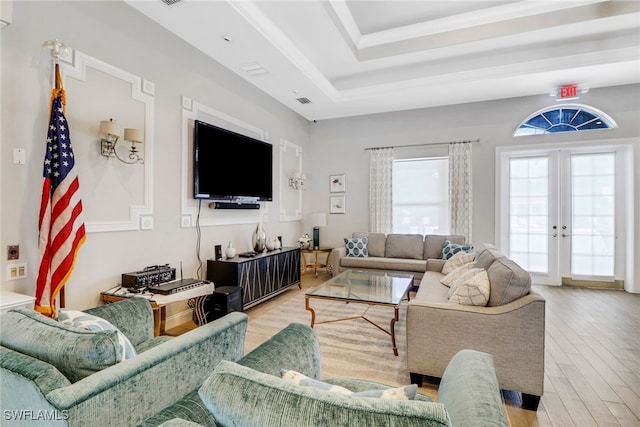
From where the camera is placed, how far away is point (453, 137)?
5.62m

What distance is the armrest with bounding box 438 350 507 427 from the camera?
2.53 ft

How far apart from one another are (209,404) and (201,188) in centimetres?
319

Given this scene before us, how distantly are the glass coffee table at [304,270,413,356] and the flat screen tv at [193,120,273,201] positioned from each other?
169 centimetres

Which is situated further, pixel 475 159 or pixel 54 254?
pixel 475 159

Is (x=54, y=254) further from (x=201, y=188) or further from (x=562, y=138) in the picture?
(x=562, y=138)

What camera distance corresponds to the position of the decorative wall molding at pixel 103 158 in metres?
2.54

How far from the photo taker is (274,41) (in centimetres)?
349

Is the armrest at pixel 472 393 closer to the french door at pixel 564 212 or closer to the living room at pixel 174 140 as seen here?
the living room at pixel 174 140

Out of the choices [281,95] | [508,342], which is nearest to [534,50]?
[281,95]

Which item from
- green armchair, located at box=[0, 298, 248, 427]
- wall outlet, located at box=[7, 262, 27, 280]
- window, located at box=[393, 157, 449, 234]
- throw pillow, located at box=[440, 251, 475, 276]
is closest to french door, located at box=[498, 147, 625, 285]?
window, located at box=[393, 157, 449, 234]

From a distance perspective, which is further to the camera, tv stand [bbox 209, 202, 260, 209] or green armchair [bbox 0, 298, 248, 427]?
tv stand [bbox 209, 202, 260, 209]

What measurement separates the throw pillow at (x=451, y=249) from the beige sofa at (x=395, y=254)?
0.62 feet

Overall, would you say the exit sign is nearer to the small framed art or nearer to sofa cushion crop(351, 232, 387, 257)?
sofa cushion crop(351, 232, 387, 257)

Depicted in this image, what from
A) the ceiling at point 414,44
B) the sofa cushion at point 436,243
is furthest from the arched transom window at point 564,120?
the sofa cushion at point 436,243
